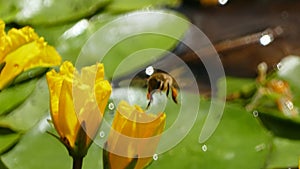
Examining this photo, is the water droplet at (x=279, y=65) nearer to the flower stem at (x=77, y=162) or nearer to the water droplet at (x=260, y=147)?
the water droplet at (x=260, y=147)

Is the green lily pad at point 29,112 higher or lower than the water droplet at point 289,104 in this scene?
lower

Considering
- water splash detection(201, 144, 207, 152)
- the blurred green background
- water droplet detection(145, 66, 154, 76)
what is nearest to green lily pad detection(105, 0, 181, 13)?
the blurred green background

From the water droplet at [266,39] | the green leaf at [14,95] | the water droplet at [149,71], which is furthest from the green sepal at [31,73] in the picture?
the water droplet at [266,39]

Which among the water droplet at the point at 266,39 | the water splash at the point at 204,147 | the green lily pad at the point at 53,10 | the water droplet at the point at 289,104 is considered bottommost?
the water splash at the point at 204,147

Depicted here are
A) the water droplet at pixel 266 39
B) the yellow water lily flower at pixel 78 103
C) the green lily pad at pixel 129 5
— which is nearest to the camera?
the yellow water lily flower at pixel 78 103

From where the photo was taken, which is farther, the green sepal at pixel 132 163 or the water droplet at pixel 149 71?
the water droplet at pixel 149 71

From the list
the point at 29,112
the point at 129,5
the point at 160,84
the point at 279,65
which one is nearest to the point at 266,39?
the point at 279,65

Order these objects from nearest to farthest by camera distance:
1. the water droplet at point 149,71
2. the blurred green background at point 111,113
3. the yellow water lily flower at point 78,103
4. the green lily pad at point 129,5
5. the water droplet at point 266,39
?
the yellow water lily flower at point 78,103
the blurred green background at point 111,113
the water droplet at point 149,71
the green lily pad at point 129,5
the water droplet at point 266,39
